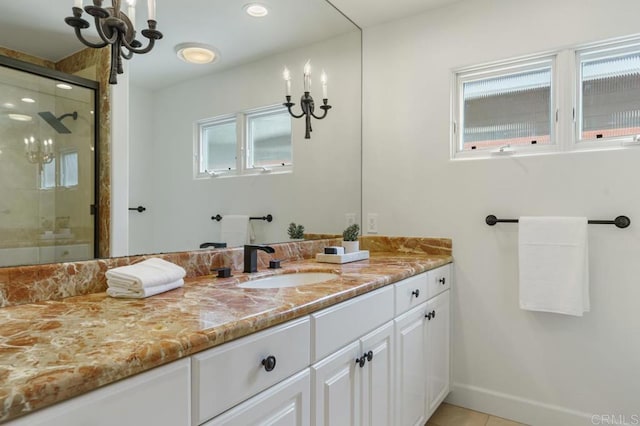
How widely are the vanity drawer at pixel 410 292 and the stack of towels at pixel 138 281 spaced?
925mm

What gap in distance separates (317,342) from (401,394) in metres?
0.75

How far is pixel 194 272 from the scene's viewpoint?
1.50m

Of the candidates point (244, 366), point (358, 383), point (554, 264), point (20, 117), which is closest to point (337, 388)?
point (358, 383)

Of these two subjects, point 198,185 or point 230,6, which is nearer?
point 198,185

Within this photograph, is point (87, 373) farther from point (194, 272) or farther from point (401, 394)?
point (401, 394)

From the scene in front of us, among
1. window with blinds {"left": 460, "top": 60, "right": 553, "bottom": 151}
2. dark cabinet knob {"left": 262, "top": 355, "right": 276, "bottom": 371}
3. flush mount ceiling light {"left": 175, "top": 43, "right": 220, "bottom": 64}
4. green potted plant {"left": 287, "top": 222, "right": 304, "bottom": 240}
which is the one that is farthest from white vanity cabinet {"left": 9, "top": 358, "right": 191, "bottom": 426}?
window with blinds {"left": 460, "top": 60, "right": 553, "bottom": 151}

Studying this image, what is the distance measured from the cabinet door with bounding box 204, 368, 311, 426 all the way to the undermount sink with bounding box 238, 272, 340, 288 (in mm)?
576

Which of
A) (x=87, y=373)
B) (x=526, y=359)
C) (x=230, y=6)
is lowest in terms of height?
(x=526, y=359)

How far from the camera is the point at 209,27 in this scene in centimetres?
164

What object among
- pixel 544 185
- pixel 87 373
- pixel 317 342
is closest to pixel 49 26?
pixel 87 373

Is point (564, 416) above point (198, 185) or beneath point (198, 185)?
beneath

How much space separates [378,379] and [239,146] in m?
1.22

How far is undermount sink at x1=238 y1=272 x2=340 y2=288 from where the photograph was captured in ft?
5.22

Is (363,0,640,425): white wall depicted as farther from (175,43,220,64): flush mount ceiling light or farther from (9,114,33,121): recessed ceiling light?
(9,114,33,121): recessed ceiling light
